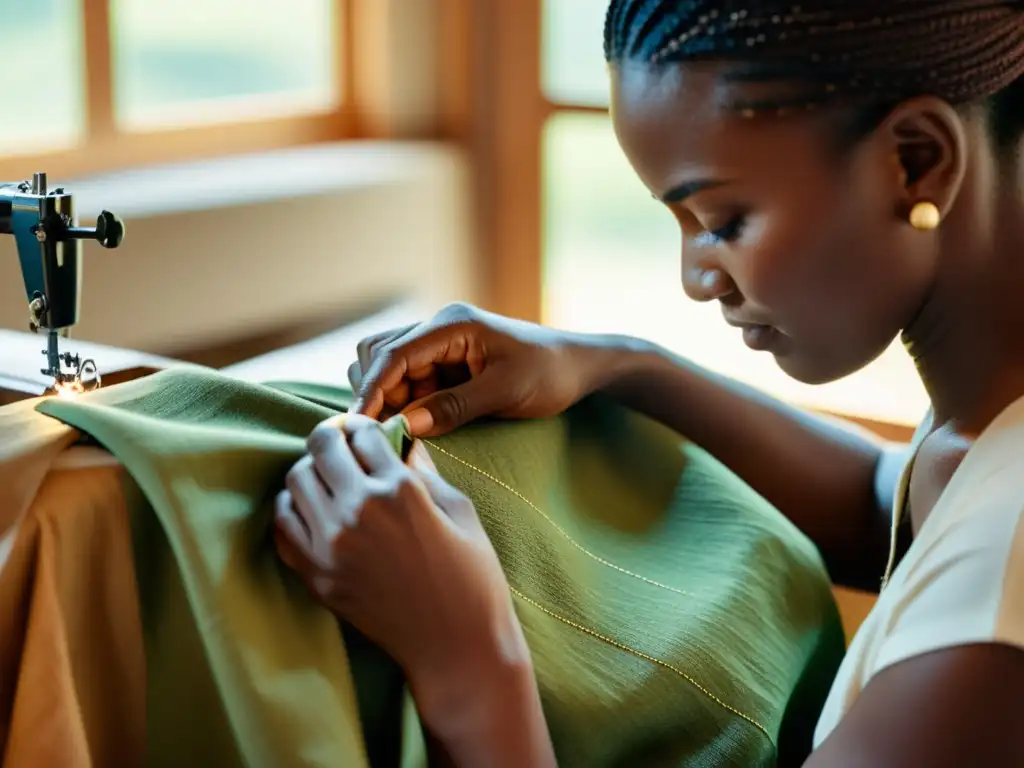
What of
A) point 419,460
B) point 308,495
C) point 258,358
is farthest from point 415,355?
point 258,358

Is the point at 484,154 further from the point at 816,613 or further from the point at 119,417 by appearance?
the point at 119,417

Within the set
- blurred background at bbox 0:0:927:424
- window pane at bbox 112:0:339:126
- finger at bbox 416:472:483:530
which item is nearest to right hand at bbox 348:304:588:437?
finger at bbox 416:472:483:530

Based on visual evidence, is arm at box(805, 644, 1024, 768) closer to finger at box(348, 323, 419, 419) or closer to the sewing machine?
finger at box(348, 323, 419, 419)

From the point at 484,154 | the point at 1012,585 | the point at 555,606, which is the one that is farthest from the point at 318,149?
the point at 1012,585

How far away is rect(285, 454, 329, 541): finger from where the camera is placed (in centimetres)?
78

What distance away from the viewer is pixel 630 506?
1136mm

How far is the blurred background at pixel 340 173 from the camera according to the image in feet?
6.14

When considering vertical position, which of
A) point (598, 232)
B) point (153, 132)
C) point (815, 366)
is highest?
point (153, 132)

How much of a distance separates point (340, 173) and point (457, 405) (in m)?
1.21

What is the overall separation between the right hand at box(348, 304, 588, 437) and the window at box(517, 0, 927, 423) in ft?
4.40

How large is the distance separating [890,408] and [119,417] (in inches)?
67.8

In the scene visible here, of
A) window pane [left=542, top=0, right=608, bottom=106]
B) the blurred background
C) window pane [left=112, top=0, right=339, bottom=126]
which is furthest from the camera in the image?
window pane [left=542, top=0, right=608, bottom=106]

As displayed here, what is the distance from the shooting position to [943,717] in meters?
0.75

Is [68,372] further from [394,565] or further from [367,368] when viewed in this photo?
[394,565]
